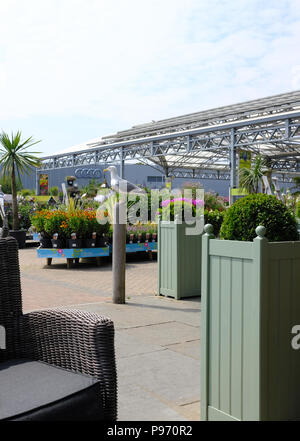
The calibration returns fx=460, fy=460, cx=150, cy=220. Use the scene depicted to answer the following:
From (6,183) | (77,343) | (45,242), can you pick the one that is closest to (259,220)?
(77,343)

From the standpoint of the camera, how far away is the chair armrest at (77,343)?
2.07m

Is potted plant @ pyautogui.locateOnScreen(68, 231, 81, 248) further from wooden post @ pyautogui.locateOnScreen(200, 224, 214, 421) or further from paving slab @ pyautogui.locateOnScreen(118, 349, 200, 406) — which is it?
wooden post @ pyautogui.locateOnScreen(200, 224, 214, 421)

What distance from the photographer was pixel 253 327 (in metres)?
2.36

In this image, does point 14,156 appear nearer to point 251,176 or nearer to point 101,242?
point 101,242

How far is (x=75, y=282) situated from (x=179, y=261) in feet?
8.62

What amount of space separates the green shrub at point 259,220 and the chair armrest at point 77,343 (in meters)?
0.95

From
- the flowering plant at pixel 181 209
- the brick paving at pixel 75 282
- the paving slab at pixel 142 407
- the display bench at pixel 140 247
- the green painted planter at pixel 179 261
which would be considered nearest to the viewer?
the paving slab at pixel 142 407

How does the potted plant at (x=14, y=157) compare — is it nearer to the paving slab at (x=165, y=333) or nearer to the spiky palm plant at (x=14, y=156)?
the spiky palm plant at (x=14, y=156)

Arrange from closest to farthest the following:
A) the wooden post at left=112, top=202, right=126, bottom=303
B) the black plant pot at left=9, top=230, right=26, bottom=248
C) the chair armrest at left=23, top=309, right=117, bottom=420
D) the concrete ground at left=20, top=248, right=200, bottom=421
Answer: the chair armrest at left=23, top=309, right=117, bottom=420, the concrete ground at left=20, top=248, right=200, bottom=421, the wooden post at left=112, top=202, right=126, bottom=303, the black plant pot at left=9, top=230, right=26, bottom=248

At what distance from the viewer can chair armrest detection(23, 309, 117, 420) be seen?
207 cm

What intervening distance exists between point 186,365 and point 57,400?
2.08 metres

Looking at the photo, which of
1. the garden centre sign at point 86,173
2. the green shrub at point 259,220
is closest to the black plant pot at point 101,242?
the green shrub at point 259,220

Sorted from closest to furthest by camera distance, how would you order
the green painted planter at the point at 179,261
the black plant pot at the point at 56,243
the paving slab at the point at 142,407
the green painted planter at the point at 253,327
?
the green painted planter at the point at 253,327, the paving slab at the point at 142,407, the green painted planter at the point at 179,261, the black plant pot at the point at 56,243

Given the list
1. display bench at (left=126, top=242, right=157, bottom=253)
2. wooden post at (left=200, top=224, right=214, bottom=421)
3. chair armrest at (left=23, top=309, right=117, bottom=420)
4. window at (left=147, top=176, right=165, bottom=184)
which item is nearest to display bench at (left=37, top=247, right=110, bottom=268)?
display bench at (left=126, top=242, right=157, bottom=253)
